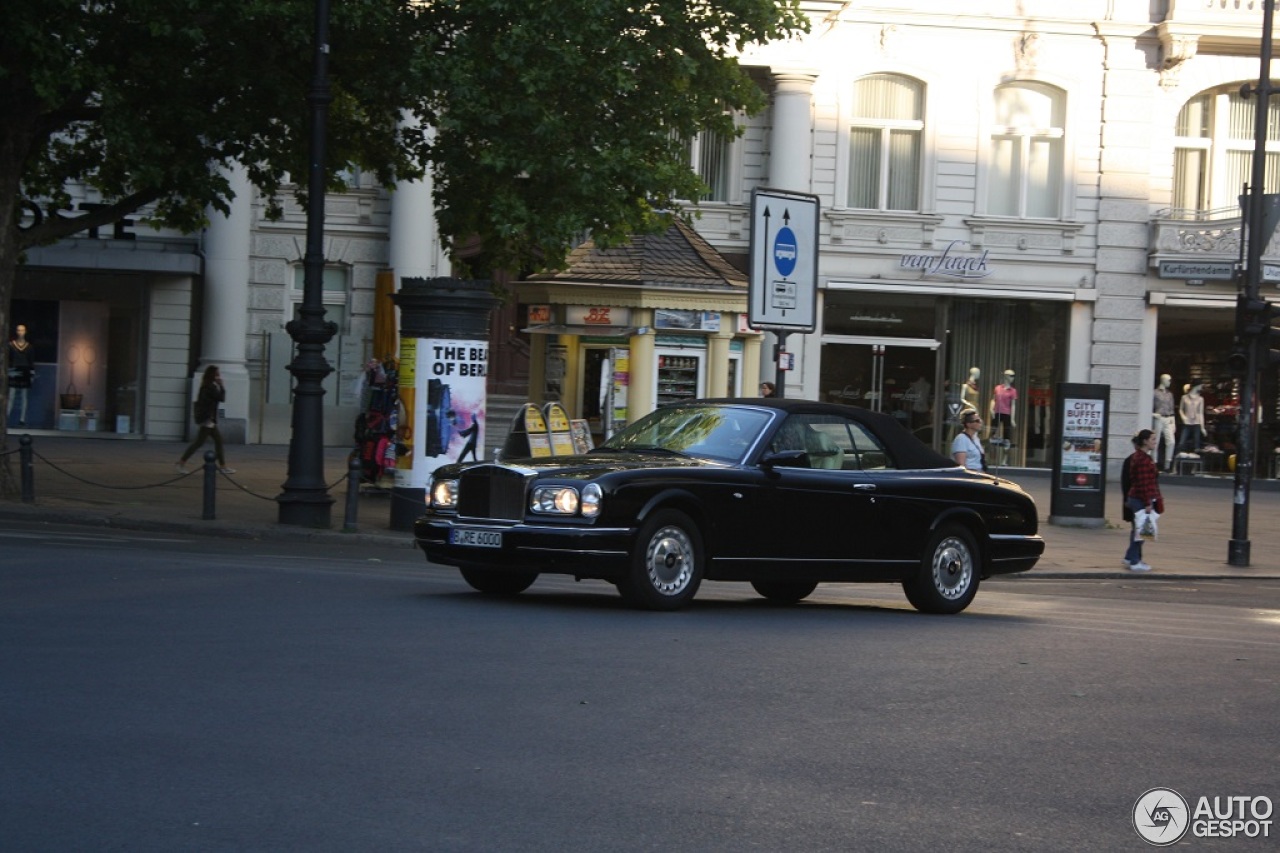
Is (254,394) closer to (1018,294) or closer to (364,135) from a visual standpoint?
(364,135)

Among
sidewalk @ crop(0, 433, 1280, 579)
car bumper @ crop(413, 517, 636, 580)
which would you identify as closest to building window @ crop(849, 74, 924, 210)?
sidewalk @ crop(0, 433, 1280, 579)

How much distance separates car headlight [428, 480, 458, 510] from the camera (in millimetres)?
12453

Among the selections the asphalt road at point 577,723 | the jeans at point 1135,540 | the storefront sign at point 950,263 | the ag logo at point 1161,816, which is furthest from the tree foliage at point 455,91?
the ag logo at point 1161,816

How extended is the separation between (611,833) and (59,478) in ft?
66.1

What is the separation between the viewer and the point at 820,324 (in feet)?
120

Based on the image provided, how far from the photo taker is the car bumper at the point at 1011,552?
13.9 metres

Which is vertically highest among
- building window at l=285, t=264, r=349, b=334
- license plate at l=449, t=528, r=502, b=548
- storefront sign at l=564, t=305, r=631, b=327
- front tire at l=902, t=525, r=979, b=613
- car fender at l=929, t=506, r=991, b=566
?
building window at l=285, t=264, r=349, b=334

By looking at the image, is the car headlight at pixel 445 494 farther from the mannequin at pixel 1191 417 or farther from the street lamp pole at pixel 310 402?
the mannequin at pixel 1191 417

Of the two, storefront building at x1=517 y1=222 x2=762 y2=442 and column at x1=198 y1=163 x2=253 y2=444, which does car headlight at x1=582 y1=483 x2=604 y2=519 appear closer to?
storefront building at x1=517 y1=222 x2=762 y2=442

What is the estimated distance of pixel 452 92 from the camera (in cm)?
2073

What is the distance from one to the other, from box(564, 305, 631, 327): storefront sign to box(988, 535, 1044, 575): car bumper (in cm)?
1696

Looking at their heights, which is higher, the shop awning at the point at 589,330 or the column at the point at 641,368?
the shop awning at the point at 589,330

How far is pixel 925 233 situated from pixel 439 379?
1888 centimetres

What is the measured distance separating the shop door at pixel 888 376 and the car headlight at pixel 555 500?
25258mm
